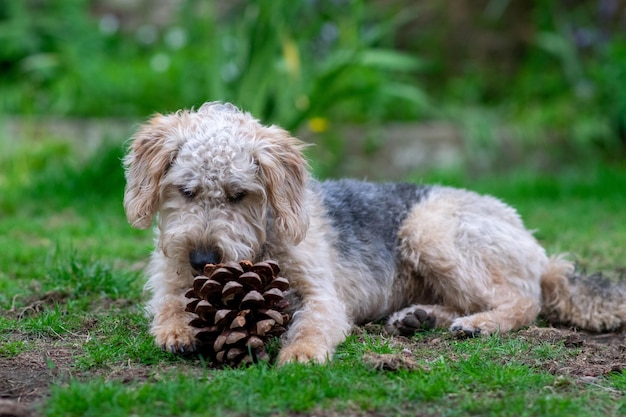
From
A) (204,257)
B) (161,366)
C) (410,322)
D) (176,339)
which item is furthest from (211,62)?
(161,366)

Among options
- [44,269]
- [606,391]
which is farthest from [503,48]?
[606,391]

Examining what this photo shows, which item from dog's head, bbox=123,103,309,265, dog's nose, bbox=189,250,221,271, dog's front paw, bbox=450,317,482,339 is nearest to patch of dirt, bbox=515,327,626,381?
dog's front paw, bbox=450,317,482,339

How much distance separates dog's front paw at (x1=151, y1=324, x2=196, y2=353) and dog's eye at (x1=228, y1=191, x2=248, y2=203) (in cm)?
74

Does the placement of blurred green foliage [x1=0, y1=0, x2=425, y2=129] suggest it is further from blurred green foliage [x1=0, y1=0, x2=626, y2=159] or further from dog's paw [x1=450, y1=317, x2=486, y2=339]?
dog's paw [x1=450, y1=317, x2=486, y2=339]

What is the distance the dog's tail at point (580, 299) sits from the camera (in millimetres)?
5746

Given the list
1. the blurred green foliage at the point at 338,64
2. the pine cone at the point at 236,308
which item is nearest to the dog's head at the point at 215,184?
the pine cone at the point at 236,308

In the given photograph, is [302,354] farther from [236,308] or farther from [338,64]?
[338,64]

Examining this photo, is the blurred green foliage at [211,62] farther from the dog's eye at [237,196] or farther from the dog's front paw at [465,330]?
the dog's eye at [237,196]

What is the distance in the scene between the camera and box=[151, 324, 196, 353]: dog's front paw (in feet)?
15.1

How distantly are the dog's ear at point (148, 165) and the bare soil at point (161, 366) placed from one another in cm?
87

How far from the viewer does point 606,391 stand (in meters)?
4.20

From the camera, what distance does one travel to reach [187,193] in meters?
4.76

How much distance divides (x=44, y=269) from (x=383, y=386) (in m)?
3.60

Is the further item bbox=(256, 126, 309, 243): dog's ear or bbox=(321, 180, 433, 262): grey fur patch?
bbox=(321, 180, 433, 262): grey fur patch
